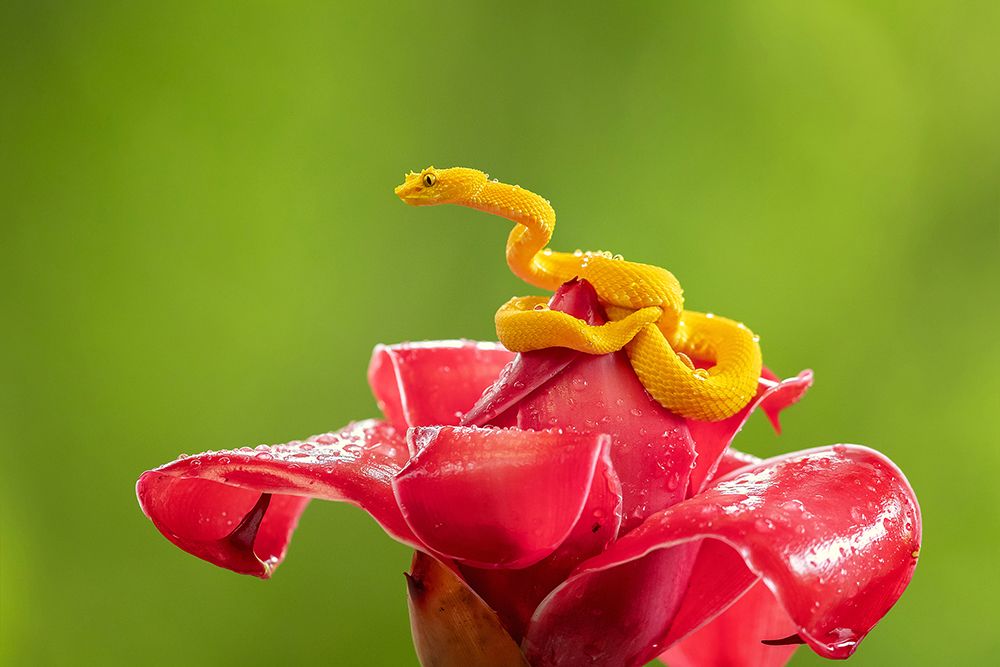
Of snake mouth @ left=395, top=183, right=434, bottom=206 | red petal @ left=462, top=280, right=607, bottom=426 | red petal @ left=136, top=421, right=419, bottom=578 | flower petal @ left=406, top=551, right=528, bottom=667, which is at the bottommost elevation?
flower petal @ left=406, top=551, right=528, bottom=667

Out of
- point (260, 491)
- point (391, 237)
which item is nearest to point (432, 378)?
point (260, 491)

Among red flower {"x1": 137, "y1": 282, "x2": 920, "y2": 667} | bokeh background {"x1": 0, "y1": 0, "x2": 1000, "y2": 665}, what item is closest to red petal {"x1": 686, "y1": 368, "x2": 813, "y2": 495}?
red flower {"x1": 137, "y1": 282, "x2": 920, "y2": 667}

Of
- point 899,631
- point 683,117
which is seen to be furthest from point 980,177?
point 899,631

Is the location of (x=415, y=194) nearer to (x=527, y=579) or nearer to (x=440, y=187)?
(x=440, y=187)

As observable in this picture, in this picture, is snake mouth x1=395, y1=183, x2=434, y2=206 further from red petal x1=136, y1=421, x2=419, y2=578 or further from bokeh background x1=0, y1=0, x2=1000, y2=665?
bokeh background x1=0, y1=0, x2=1000, y2=665

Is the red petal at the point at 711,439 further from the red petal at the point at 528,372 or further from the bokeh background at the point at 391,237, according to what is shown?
the bokeh background at the point at 391,237

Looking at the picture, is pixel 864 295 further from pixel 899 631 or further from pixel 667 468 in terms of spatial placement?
pixel 667 468

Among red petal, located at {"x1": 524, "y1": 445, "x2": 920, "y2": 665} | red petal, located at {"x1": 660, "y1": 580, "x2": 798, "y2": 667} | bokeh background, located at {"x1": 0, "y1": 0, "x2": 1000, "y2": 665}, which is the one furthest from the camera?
bokeh background, located at {"x1": 0, "y1": 0, "x2": 1000, "y2": 665}
